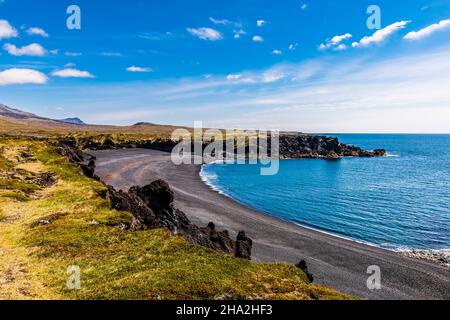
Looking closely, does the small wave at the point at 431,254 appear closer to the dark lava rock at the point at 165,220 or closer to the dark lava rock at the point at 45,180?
the dark lava rock at the point at 165,220

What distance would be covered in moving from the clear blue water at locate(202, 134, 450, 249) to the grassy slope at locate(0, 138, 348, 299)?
35.9 m

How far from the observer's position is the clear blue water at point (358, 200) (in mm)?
53688

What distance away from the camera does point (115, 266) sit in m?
21.6

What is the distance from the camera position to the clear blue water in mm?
53688

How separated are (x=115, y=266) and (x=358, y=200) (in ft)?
224

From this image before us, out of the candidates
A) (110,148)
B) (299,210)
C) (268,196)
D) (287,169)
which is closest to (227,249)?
(299,210)

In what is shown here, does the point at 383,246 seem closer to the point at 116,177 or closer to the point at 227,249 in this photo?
the point at 227,249

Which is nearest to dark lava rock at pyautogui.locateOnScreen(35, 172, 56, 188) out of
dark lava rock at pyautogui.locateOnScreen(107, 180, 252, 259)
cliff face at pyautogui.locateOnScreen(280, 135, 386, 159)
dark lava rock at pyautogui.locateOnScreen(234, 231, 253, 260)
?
dark lava rock at pyautogui.locateOnScreen(107, 180, 252, 259)

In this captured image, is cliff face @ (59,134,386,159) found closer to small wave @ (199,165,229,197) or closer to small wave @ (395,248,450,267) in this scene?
small wave @ (199,165,229,197)

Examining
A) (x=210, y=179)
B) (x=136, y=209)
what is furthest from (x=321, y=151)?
(x=136, y=209)

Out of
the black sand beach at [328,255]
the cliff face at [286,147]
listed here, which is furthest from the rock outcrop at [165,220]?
the cliff face at [286,147]

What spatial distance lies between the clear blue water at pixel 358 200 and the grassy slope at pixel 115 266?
35.9 meters

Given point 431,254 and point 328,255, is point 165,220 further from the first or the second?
point 431,254

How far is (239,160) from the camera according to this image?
16112 centimetres
